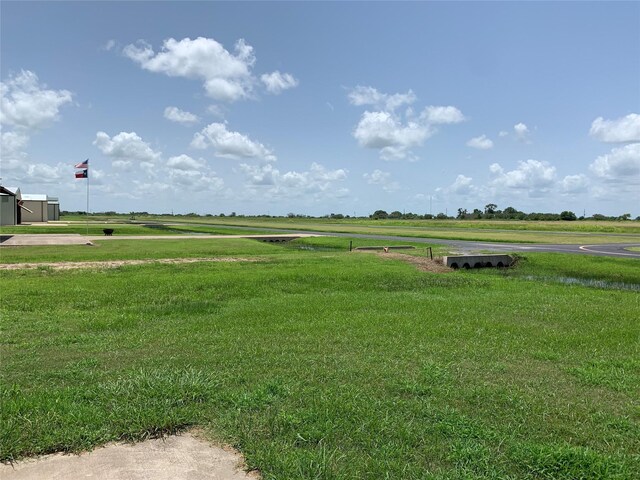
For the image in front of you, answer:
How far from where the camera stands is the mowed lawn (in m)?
4.09

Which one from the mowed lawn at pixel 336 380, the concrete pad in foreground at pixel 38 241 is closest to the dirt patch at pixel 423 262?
the mowed lawn at pixel 336 380

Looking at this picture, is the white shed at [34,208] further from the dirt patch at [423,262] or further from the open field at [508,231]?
the dirt patch at [423,262]

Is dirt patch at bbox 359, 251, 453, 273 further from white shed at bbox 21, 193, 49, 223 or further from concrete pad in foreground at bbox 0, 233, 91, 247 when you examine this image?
white shed at bbox 21, 193, 49, 223

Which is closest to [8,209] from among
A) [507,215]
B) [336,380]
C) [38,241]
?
[38,241]

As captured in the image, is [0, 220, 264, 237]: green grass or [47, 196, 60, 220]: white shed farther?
[47, 196, 60, 220]: white shed

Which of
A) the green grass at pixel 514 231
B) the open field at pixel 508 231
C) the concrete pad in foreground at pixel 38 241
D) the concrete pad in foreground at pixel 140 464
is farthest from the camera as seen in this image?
the open field at pixel 508 231

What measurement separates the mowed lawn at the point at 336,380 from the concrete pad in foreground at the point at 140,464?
15 cm

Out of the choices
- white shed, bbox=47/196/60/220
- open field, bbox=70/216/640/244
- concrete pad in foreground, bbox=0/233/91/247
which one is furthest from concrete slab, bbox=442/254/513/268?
Result: white shed, bbox=47/196/60/220

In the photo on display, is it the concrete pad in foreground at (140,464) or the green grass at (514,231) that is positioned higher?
the green grass at (514,231)

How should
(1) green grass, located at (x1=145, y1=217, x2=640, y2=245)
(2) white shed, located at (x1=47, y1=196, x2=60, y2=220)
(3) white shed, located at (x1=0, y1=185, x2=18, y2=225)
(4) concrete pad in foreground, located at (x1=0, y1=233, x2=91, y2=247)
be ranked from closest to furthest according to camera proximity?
(4) concrete pad in foreground, located at (x1=0, y1=233, x2=91, y2=247) < (1) green grass, located at (x1=145, y1=217, x2=640, y2=245) < (3) white shed, located at (x1=0, y1=185, x2=18, y2=225) < (2) white shed, located at (x1=47, y1=196, x2=60, y2=220)

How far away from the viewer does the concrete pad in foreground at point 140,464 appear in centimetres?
366

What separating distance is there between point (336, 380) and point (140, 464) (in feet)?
8.82

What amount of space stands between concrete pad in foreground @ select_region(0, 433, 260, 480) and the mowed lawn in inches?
6.0

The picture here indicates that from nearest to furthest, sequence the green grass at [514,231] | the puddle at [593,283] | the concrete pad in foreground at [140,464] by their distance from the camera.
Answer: the concrete pad in foreground at [140,464]
the puddle at [593,283]
the green grass at [514,231]
